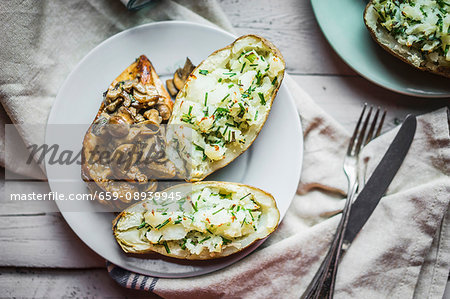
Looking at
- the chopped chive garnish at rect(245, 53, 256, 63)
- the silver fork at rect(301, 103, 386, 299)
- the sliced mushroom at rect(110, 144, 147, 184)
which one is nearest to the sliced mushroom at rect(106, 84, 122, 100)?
the sliced mushroom at rect(110, 144, 147, 184)

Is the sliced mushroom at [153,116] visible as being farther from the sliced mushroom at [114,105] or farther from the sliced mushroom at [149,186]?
the sliced mushroom at [149,186]

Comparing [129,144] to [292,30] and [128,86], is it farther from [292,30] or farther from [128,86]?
[292,30]

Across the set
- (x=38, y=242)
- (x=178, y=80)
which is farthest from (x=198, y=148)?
(x=38, y=242)

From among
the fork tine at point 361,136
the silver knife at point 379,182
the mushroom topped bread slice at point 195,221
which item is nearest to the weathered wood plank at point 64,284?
the mushroom topped bread slice at point 195,221

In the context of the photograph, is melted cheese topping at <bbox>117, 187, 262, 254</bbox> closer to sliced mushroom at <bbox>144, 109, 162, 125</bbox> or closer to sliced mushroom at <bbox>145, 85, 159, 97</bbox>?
sliced mushroom at <bbox>144, 109, 162, 125</bbox>

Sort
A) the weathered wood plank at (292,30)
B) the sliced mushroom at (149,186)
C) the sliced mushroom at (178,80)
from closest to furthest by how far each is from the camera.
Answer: the sliced mushroom at (149,186), the sliced mushroom at (178,80), the weathered wood plank at (292,30)

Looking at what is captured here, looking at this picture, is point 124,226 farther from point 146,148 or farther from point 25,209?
point 25,209

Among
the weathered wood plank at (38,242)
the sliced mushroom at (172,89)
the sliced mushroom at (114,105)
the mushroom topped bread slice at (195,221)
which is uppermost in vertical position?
the sliced mushroom at (114,105)
